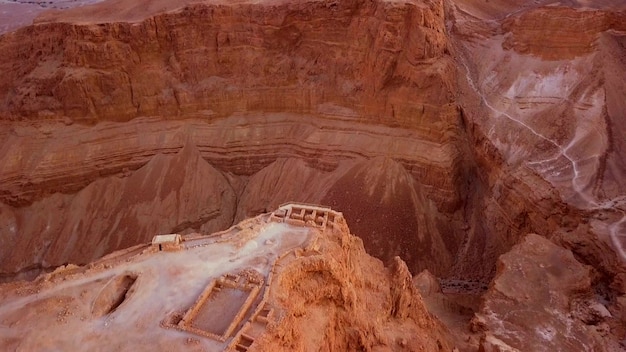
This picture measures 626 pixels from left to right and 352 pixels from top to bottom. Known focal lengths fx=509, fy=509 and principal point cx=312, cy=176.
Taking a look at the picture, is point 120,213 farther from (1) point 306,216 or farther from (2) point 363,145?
(1) point 306,216

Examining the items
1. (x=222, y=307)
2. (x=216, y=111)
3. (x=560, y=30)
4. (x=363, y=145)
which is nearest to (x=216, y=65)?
(x=216, y=111)

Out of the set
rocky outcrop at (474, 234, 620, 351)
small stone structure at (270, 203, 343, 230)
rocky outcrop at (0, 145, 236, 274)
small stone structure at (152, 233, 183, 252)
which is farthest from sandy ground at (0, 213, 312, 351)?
rocky outcrop at (0, 145, 236, 274)

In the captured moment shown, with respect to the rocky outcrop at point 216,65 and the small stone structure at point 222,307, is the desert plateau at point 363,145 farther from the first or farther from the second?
the small stone structure at point 222,307

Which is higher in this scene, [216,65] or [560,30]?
[560,30]

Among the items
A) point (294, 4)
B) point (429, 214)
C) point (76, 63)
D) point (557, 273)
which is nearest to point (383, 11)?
point (294, 4)

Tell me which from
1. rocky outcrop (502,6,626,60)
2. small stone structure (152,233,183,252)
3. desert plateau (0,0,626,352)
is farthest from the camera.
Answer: rocky outcrop (502,6,626,60)

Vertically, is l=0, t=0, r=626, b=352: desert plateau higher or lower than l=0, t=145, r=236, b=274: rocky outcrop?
higher

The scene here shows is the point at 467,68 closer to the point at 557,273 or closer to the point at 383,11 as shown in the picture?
the point at 383,11

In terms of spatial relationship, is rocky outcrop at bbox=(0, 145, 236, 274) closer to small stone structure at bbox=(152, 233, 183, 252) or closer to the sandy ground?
small stone structure at bbox=(152, 233, 183, 252)
